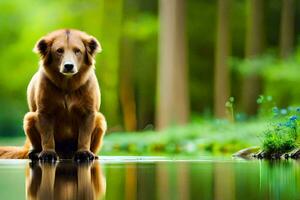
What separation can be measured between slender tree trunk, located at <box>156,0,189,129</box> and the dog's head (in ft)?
34.8

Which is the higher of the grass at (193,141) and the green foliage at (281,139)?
the grass at (193,141)

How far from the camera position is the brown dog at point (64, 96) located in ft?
26.5

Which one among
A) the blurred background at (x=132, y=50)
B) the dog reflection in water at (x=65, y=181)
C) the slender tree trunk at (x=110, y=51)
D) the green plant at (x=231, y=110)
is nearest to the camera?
the dog reflection in water at (x=65, y=181)

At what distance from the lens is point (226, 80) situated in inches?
875

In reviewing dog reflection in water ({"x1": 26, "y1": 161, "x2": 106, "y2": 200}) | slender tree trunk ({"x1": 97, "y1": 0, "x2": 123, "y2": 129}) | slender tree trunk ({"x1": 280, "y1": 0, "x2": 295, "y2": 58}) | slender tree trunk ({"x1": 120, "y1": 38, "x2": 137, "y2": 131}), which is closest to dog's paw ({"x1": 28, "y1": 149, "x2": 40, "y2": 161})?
dog reflection in water ({"x1": 26, "y1": 161, "x2": 106, "y2": 200})

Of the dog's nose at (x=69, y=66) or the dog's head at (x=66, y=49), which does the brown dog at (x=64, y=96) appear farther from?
the dog's nose at (x=69, y=66)

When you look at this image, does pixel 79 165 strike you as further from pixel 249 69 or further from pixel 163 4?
pixel 249 69

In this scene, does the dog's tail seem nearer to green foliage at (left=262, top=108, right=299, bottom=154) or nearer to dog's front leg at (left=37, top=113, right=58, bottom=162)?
dog's front leg at (left=37, top=113, right=58, bottom=162)

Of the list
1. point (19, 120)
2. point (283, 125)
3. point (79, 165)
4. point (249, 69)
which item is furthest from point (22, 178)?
point (19, 120)

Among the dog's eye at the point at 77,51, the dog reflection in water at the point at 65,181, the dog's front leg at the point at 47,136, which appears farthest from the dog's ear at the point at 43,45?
the dog reflection in water at the point at 65,181

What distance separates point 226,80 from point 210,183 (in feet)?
52.9

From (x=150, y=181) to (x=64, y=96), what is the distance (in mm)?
1900

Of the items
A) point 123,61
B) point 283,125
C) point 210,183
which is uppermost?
point 123,61

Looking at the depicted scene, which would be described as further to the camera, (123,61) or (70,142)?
(123,61)
